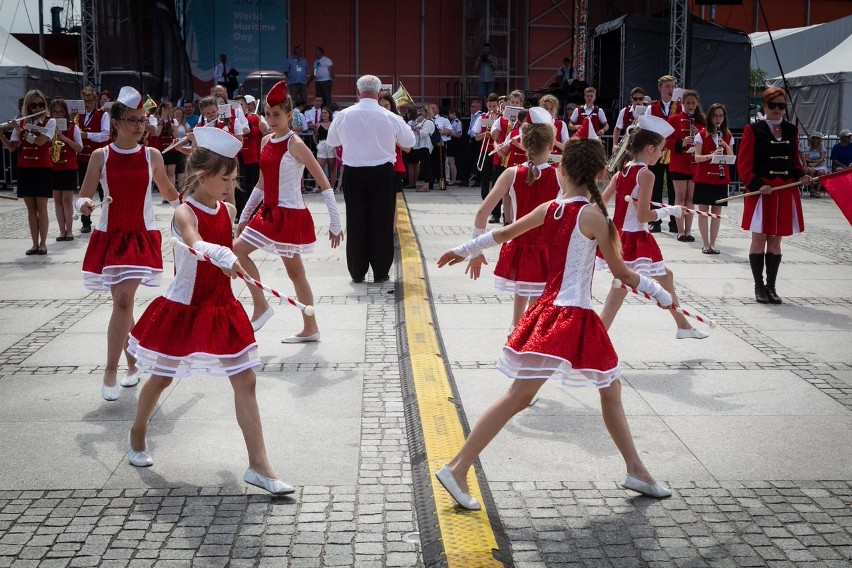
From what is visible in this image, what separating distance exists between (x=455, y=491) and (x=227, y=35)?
27.3m

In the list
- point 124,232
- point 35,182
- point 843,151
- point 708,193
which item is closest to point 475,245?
point 124,232

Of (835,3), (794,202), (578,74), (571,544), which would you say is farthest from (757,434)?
(835,3)

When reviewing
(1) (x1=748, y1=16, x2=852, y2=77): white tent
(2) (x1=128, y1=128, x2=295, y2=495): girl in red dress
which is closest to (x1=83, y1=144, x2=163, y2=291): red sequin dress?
(2) (x1=128, y1=128, x2=295, y2=495): girl in red dress

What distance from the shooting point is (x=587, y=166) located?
4.59 metres

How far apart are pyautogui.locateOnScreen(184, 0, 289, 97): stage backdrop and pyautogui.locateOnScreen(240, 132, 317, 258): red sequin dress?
22.2 m

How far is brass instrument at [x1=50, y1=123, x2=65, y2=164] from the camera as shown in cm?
1285

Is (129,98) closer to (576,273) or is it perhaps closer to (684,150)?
(576,273)

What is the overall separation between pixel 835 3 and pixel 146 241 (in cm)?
3756

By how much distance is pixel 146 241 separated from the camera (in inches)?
250

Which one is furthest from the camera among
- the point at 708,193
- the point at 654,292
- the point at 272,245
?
the point at 708,193

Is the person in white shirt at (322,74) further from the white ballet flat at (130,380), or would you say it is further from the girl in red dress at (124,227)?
the white ballet flat at (130,380)

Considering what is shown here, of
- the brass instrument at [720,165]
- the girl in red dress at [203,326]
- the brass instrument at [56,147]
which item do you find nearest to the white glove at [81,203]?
the girl in red dress at [203,326]

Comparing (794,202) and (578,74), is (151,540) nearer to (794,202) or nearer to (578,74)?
(794,202)

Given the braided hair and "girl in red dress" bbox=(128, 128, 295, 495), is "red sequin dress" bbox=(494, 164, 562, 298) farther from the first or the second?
"girl in red dress" bbox=(128, 128, 295, 495)
